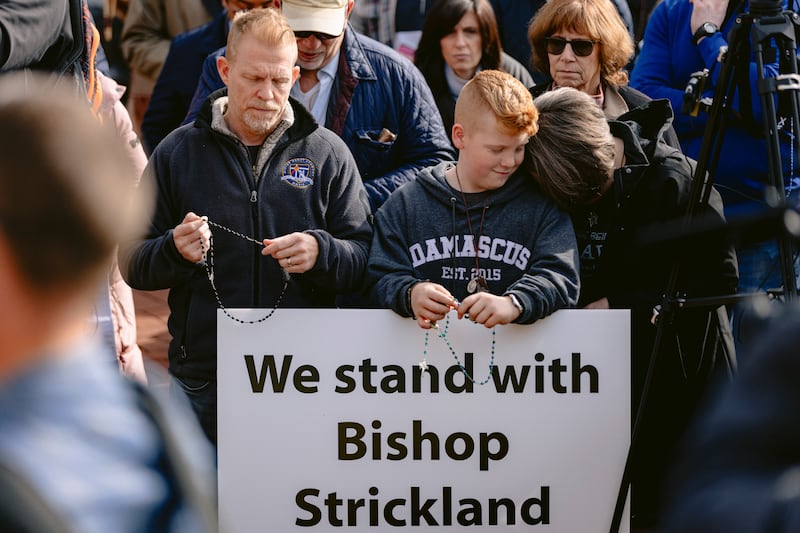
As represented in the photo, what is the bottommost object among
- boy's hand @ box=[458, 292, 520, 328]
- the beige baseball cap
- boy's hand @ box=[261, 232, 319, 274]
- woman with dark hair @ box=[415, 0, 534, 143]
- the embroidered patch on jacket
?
boy's hand @ box=[458, 292, 520, 328]

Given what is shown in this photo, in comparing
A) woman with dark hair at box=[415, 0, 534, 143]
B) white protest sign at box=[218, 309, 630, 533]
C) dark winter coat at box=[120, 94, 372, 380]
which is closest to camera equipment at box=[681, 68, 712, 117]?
white protest sign at box=[218, 309, 630, 533]

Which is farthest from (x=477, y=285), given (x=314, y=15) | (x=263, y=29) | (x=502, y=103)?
(x=314, y=15)

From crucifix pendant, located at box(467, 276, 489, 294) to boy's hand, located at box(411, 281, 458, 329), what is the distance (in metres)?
0.14

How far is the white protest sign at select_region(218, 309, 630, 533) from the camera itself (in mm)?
3750

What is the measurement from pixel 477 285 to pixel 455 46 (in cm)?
195

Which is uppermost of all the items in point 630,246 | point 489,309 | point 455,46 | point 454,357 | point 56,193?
point 56,193

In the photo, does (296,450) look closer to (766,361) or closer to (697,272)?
(697,272)

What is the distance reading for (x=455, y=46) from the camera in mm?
5410

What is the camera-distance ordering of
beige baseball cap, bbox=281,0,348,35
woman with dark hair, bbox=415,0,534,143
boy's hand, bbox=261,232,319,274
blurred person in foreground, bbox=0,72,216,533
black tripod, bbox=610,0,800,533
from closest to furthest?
blurred person in foreground, bbox=0,72,216,533 → black tripod, bbox=610,0,800,533 → boy's hand, bbox=261,232,319,274 → beige baseball cap, bbox=281,0,348,35 → woman with dark hair, bbox=415,0,534,143

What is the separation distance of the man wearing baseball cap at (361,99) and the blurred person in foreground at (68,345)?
9.72ft

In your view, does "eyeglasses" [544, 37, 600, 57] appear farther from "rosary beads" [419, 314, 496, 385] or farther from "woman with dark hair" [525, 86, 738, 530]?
"rosary beads" [419, 314, 496, 385]

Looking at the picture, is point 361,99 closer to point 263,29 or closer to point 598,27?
point 263,29

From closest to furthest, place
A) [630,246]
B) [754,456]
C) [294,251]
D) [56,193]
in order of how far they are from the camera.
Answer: [754,456] → [56,193] → [294,251] → [630,246]

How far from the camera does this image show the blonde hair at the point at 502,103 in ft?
12.4
